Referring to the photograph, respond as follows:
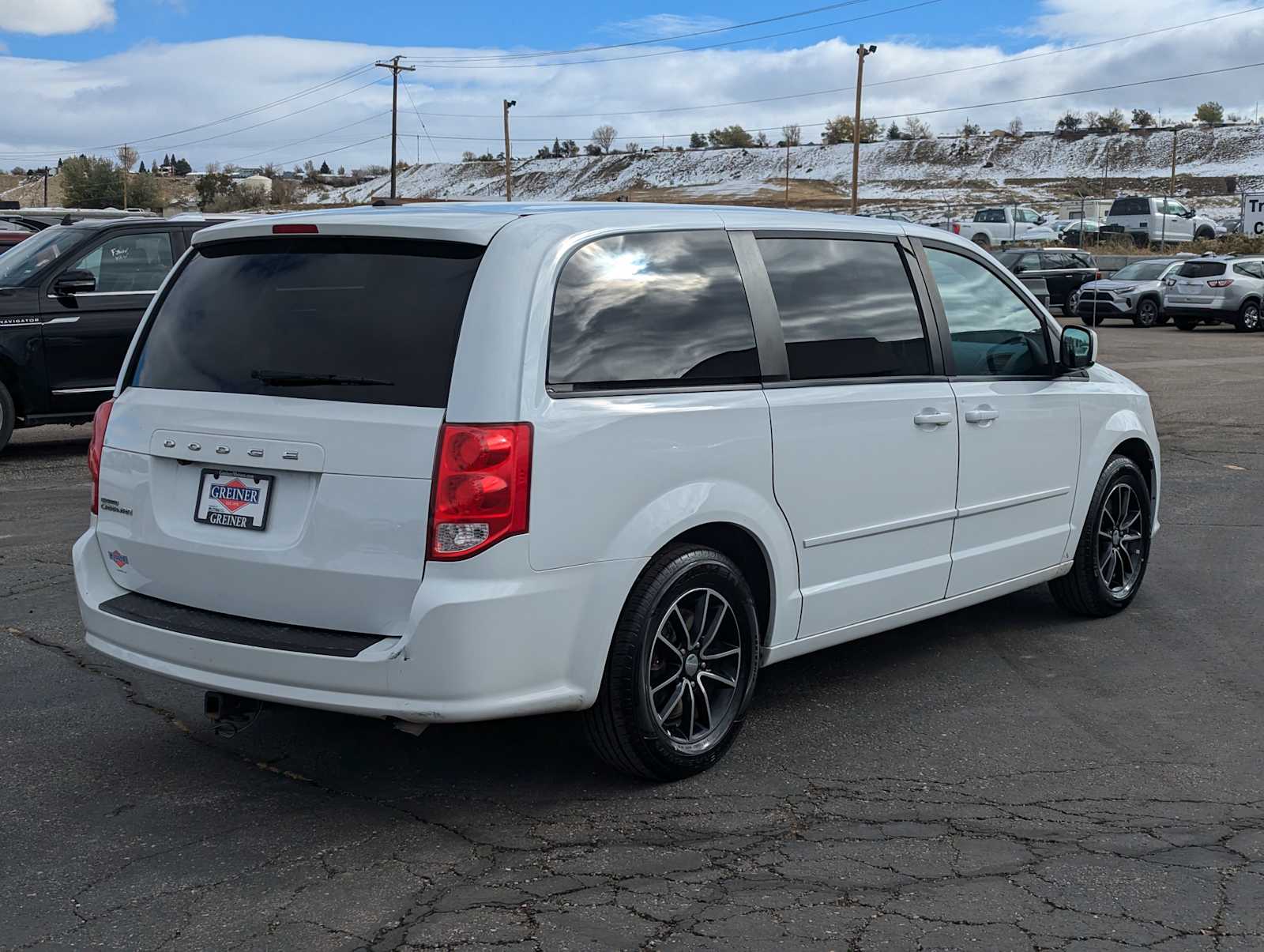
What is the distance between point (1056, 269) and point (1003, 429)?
106 ft

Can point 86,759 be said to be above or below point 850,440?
below

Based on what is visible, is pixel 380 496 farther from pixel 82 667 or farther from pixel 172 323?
pixel 82 667

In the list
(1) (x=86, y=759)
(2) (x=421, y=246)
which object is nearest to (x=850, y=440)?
(2) (x=421, y=246)

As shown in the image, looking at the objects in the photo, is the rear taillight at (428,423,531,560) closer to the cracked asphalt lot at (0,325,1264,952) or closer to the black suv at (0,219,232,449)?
the cracked asphalt lot at (0,325,1264,952)

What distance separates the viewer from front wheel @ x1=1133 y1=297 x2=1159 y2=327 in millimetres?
31906

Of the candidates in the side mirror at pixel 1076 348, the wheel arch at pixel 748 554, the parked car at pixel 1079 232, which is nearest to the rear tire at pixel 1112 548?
the side mirror at pixel 1076 348

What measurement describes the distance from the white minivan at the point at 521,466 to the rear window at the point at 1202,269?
27.5 meters

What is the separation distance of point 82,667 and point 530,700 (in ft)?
8.48

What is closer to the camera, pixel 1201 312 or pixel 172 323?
pixel 172 323

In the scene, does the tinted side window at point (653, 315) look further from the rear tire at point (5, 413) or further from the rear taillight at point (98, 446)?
the rear tire at point (5, 413)

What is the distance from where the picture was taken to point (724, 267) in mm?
4777

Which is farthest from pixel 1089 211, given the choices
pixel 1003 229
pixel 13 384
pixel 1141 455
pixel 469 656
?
pixel 469 656

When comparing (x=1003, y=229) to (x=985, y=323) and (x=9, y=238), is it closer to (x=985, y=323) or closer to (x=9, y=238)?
(x=9, y=238)

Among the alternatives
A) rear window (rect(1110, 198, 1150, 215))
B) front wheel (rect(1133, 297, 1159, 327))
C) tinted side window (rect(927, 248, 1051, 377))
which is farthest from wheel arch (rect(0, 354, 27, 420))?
rear window (rect(1110, 198, 1150, 215))
